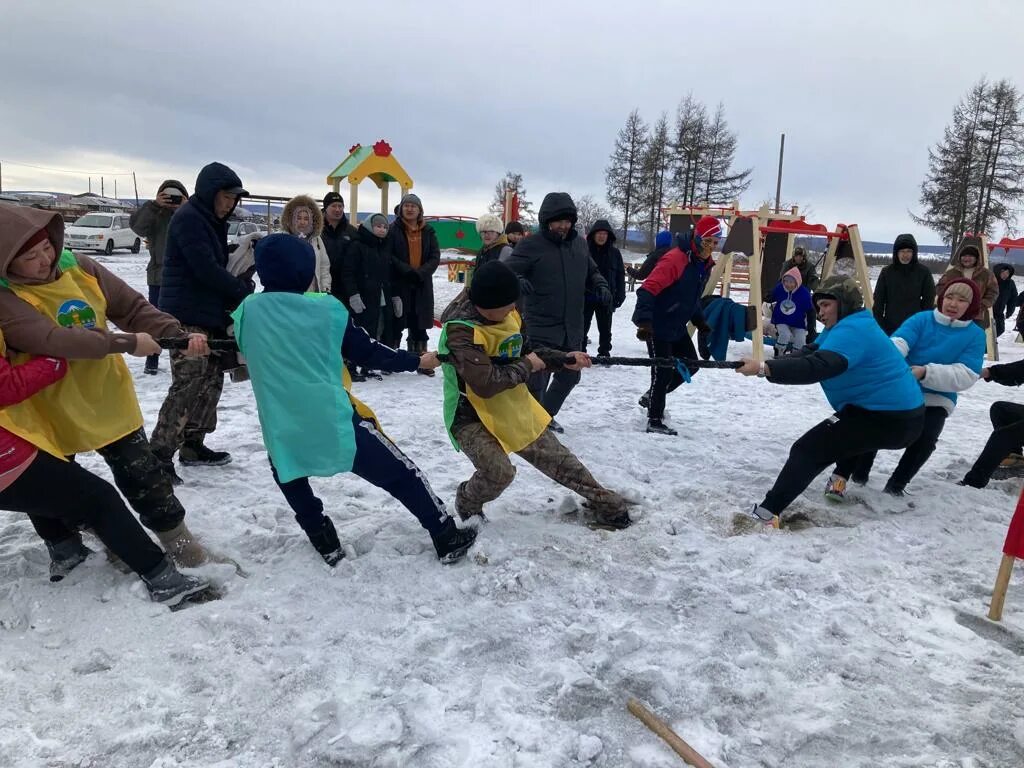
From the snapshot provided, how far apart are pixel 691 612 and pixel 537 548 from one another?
2.93 feet

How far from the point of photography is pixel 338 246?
7297mm

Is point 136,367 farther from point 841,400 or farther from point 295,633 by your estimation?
point 841,400

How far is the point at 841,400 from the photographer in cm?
411

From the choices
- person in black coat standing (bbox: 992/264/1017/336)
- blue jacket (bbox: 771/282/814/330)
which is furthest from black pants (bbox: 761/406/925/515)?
person in black coat standing (bbox: 992/264/1017/336)

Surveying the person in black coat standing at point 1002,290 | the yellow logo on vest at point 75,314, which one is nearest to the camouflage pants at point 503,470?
the yellow logo on vest at point 75,314

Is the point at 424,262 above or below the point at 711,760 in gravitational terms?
above

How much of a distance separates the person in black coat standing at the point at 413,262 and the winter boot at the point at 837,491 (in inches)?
181

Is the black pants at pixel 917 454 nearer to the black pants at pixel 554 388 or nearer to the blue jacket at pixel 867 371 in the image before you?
the blue jacket at pixel 867 371

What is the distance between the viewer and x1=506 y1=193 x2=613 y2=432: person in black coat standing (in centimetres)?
514

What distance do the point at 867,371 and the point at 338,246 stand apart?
17.8ft

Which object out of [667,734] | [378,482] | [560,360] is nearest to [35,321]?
[378,482]

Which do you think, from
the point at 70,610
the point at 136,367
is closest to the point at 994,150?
the point at 136,367

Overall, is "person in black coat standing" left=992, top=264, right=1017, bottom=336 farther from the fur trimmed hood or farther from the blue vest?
the blue vest

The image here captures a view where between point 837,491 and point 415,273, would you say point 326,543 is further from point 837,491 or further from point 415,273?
point 415,273
